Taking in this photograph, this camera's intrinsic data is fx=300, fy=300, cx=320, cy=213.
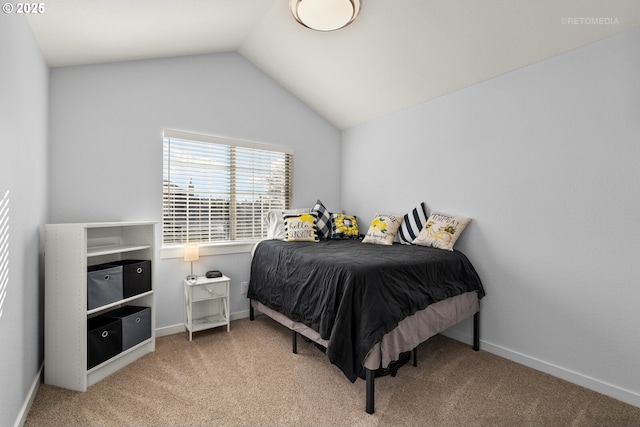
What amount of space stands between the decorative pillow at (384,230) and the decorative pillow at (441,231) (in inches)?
10.7

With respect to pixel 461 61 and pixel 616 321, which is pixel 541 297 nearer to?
pixel 616 321

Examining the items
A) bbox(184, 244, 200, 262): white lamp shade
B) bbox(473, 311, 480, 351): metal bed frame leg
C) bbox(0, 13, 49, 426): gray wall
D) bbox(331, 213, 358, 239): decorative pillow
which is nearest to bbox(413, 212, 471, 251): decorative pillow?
bbox(473, 311, 480, 351): metal bed frame leg

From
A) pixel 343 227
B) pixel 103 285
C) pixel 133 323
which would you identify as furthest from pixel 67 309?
pixel 343 227

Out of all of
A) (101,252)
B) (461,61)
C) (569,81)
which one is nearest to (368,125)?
(461,61)

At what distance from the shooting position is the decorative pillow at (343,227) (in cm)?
348

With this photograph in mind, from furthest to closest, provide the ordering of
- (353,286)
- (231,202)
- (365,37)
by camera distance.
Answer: (231,202)
(365,37)
(353,286)

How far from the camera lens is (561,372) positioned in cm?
214

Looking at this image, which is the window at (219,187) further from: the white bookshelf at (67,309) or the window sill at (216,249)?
the white bookshelf at (67,309)

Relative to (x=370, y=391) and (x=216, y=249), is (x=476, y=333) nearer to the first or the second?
(x=370, y=391)

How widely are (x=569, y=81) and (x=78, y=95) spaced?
3751 millimetres

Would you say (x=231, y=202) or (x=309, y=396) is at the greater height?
(x=231, y=202)

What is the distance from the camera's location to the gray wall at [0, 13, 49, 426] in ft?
4.70

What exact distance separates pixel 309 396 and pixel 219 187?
87.1 inches

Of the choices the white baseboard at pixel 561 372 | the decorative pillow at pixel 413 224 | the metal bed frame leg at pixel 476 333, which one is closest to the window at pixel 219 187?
the decorative pillow at pixel 413 224
